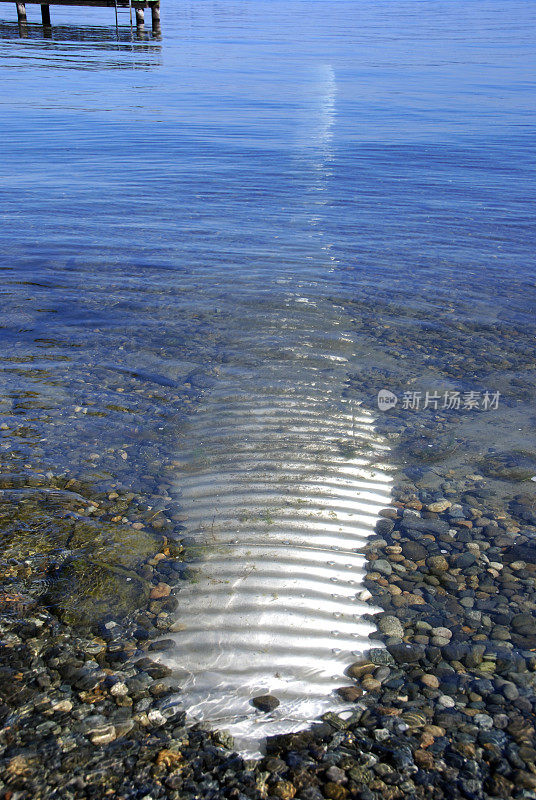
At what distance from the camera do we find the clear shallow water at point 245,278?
5.60m

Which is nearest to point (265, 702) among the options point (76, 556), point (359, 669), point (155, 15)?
point (359, 669)

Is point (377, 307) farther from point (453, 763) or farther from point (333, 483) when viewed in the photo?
point (453, 763)

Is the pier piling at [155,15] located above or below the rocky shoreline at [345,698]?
above

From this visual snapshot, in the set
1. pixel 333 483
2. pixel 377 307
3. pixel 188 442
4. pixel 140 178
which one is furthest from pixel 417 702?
pixel 140 178

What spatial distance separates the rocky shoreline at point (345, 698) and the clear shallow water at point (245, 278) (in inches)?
41.9

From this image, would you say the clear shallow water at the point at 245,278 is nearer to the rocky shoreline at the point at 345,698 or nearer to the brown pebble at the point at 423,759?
the rocky shoreline at the point at 345,698

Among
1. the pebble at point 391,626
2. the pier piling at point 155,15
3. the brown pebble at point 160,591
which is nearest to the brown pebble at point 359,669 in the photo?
the pebble at point 391,626

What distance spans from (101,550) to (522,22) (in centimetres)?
8958

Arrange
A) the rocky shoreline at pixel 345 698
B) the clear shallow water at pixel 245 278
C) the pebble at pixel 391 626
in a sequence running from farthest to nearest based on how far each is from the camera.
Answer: the clear shallow water at pixel 245 278 → the pebble at pixel 391 626 → the rocky shoreline at pixel 345 698

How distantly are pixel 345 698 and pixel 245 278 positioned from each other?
22.0 feet

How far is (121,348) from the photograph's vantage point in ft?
23.4

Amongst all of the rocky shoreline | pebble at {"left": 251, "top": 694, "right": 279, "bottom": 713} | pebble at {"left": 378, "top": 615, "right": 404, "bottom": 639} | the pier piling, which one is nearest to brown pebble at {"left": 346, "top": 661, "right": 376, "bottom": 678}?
the rocky shoreline

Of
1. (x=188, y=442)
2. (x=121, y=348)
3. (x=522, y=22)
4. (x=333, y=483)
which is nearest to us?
(x=333, y=483)

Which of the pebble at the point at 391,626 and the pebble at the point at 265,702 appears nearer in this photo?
the pebble at the point at 265,702
